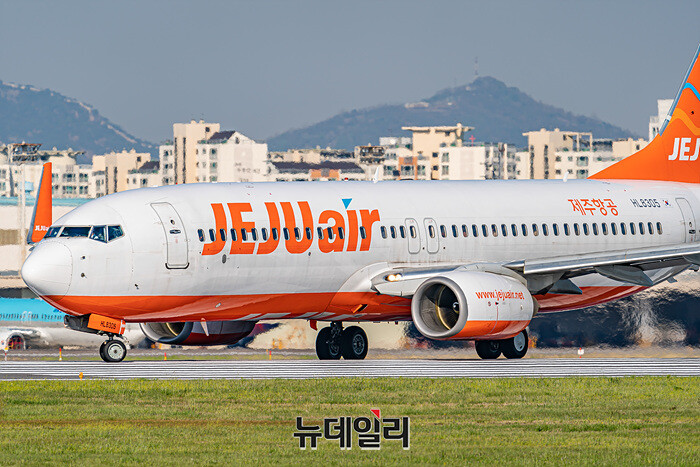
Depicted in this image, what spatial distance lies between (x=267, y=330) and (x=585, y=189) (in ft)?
57.2

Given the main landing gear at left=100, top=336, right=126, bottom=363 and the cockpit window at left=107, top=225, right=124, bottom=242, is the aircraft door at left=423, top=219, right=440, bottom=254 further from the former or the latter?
the cockpit window at left=107, top=225, right=124, bottom=242

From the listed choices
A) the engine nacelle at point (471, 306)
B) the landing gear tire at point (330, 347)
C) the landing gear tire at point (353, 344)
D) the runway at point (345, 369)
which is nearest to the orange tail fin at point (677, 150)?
the runway at point (345, 369)

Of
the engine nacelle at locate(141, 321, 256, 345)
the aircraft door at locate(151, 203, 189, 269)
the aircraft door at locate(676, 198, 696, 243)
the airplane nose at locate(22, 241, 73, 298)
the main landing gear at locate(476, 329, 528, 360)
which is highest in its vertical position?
the aircraft door at locate(676, 198, 696, 243)

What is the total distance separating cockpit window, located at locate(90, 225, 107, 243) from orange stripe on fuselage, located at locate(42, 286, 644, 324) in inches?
57.0

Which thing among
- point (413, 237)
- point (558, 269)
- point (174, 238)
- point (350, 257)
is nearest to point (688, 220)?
point (558, 269)

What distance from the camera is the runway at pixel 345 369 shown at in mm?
31516

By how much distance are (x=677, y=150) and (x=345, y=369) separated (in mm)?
18049

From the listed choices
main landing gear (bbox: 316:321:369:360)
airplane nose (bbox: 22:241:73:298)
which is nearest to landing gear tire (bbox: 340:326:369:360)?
main landing gear (bbox: 316:321:369:360)

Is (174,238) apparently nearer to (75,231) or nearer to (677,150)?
(75,231)

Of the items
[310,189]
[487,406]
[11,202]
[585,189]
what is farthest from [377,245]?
[11,202]

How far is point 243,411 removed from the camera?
78.4 feet

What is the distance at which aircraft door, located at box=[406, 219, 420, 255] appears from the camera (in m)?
38.4

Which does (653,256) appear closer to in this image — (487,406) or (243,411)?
(487,406)

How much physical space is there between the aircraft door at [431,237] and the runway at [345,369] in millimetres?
3483
